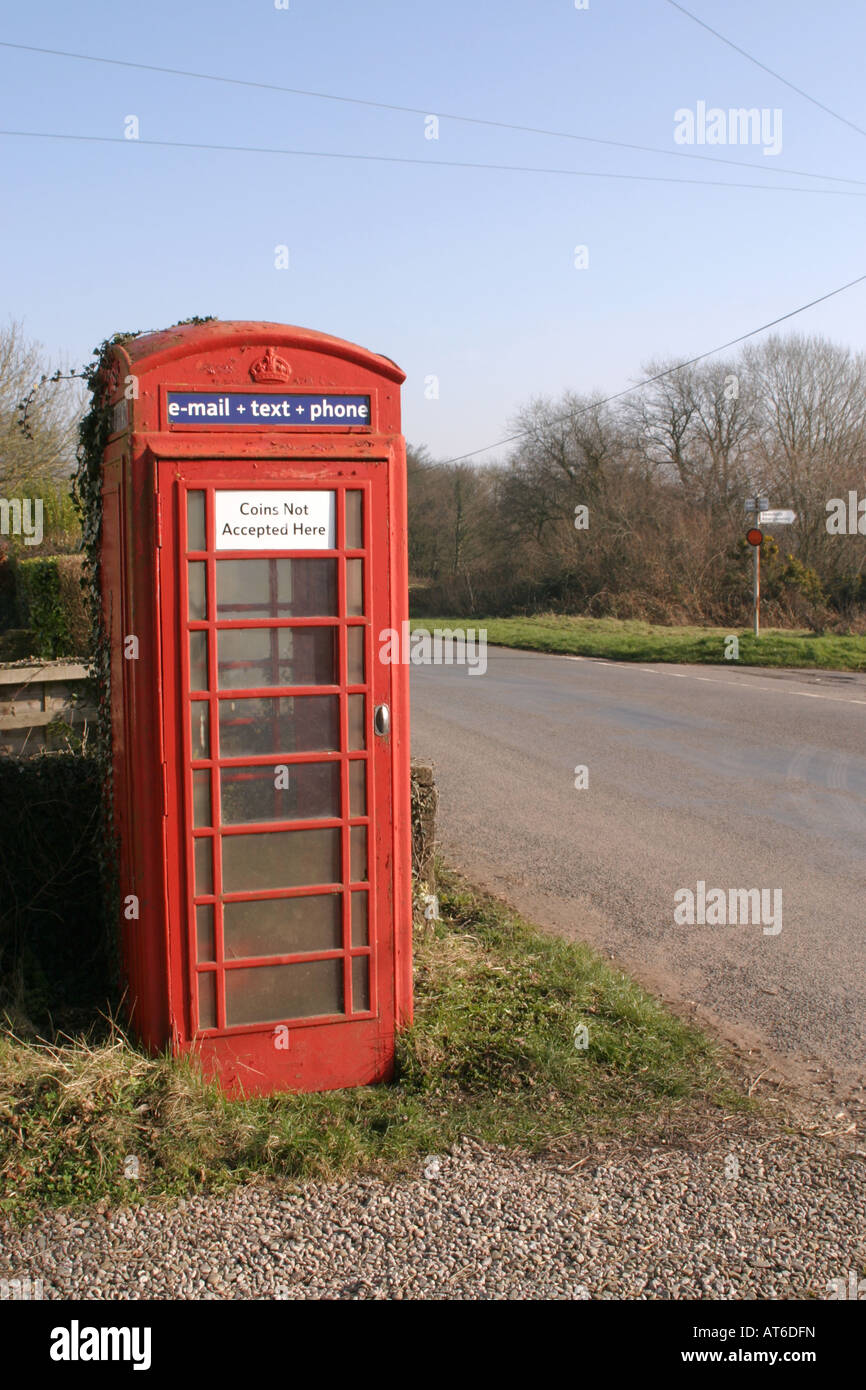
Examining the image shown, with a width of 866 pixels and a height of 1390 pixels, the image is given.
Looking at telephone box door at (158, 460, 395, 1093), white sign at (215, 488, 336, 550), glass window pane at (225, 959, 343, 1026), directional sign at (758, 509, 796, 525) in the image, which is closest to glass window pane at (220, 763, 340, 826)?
telephone box door at (158, 460, 395, 1093)

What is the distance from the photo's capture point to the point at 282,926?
4.22 m

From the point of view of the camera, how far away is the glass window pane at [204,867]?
409cm

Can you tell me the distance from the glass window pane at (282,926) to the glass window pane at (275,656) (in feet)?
2.71

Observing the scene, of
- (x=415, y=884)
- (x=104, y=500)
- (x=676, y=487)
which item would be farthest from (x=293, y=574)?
(x=676, y=487)

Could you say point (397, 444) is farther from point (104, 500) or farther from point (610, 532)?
point (610, 532)

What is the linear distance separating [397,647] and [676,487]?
3878 centimetres

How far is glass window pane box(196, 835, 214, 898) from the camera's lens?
4.09 metres

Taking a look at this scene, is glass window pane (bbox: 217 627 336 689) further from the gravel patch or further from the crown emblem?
the gravel patch

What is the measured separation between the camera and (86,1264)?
3152 millimetres

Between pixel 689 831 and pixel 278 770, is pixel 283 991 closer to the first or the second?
pixel 278 770

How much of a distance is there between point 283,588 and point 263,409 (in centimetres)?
65

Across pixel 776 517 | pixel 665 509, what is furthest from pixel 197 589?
pixel 665 509

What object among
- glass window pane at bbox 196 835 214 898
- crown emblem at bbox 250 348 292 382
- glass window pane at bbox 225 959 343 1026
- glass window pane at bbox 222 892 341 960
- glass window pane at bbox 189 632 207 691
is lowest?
glass window pane at bbox 225 959 343 1026
